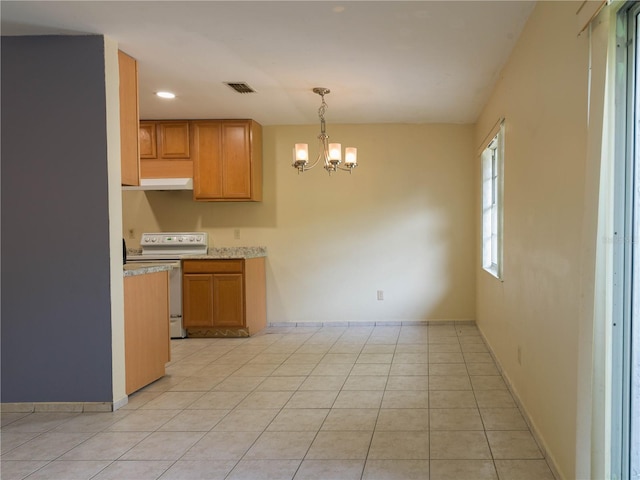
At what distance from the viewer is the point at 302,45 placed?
140 inches

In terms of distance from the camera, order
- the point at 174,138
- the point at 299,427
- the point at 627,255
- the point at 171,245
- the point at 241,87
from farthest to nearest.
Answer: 1. the point at 171,245
2. the point at 174,138
3. the point at 241,87
4. the point at 299,427
5. the point at 627,255

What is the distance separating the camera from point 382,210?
6371mm

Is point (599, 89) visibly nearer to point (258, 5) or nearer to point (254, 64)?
point (258, 5)

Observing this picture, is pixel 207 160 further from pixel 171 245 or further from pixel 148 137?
pixel 171 245

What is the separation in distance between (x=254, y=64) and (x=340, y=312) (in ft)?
11.0

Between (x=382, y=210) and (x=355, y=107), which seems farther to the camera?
(x=382, y=210)

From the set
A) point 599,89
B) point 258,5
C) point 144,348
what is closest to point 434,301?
point 144,348

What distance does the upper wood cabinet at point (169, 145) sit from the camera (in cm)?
603

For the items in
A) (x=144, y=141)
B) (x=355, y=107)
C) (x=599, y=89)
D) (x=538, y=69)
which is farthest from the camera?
(x=144, y=141)

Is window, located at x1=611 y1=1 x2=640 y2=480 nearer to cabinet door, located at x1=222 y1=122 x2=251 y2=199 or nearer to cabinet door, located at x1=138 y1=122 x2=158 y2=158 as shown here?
cabinet door, located at x1=222 y1=122 x2=251 y2=199

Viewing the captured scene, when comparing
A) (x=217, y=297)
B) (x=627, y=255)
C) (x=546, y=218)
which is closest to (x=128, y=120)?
(x=217, y=297)

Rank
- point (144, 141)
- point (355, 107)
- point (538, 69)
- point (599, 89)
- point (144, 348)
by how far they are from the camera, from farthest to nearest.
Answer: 1. point (144, 141)
2. point (355, 107)
3. point (144, 348)
4. point (538, 69)
5. point (599, 89)

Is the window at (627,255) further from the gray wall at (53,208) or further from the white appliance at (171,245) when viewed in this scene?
the white appliance at (171,245)

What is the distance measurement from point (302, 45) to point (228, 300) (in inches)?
122
